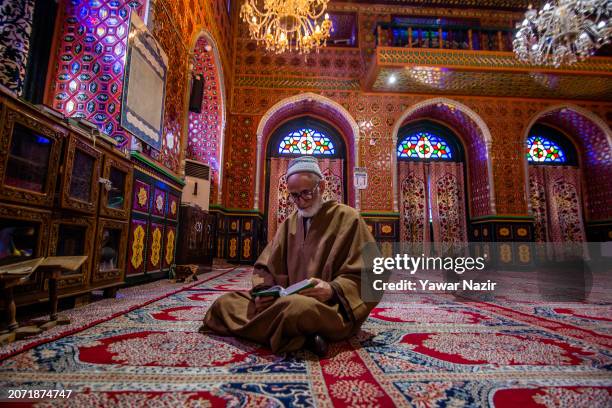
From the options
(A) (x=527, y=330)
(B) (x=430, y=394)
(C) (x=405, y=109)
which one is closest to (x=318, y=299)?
(B) (x=430, y=394)

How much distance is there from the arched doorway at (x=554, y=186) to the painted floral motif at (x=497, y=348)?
8.30 m

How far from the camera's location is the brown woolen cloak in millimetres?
1261

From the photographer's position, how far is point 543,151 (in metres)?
8.82

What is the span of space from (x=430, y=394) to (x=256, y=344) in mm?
797

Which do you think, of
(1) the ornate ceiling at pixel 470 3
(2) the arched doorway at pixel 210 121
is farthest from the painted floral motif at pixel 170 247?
(1) the ornate ceiling at pixel 470 3

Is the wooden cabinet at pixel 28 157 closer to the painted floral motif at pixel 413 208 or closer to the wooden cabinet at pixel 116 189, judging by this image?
the wooden cabinet at pixel 116 189

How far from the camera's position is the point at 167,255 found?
12.9ft

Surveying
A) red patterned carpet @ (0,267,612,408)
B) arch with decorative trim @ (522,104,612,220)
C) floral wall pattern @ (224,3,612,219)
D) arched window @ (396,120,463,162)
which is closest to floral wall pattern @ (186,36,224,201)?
floral wall pattern @ (224,3,612,219)

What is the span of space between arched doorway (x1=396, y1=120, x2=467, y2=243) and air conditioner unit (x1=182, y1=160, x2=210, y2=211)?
16.7 ft

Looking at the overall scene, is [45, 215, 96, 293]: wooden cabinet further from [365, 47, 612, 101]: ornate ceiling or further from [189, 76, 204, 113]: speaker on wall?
[365, 47, 612, 101]: ornate ceiling

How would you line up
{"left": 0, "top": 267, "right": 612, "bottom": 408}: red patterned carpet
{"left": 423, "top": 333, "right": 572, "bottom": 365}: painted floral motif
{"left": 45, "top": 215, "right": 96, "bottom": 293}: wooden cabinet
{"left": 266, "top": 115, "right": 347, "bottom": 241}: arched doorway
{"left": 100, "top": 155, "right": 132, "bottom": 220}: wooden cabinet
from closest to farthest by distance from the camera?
{"left": 0, "top": 267, "right": 612, "bottom": 408}: red patterned carpet, {"left": 423, "top": 333, "right": 572, "bottom": 365}: painted floral motif, {"left": 45, "top": 215, "right": 96, "bottom": 293}: wooden cabinet, {"left": 100, "top": 155, "right": 132, "bottom": 220}: wooden cabinet, {"left": 266, "top": 115, "right": 347, "bottom": 241}: arched doorway

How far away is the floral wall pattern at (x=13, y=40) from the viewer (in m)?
2.28

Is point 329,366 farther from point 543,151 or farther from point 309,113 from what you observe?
point 543,151

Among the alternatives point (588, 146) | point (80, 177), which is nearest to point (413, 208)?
point (588, 146)
